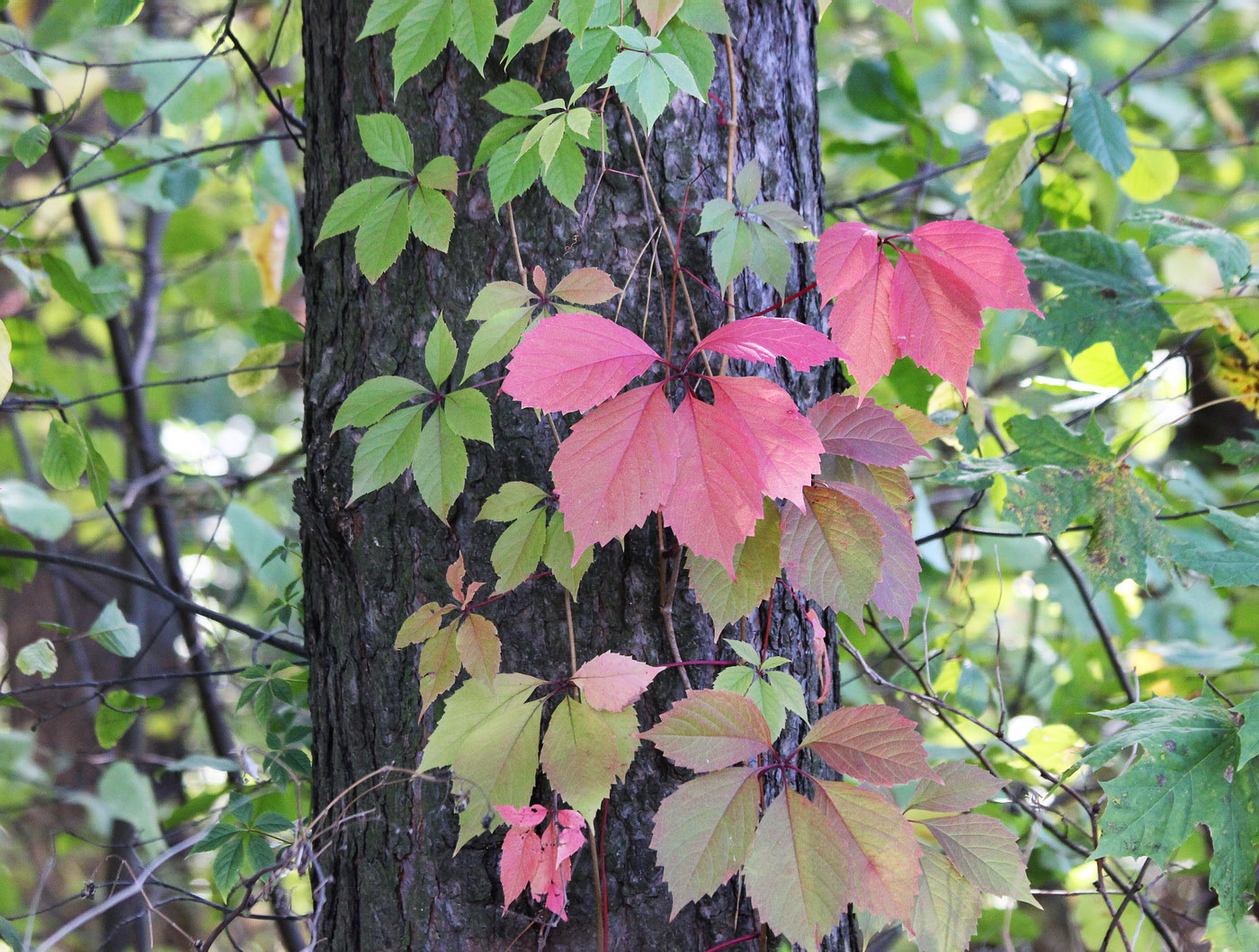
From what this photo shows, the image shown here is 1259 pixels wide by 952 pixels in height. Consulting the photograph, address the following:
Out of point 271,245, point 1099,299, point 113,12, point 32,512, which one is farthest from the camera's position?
point 271,245

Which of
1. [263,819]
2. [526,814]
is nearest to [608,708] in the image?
[526,814]

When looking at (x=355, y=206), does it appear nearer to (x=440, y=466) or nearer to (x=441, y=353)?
(x=441, y=353)

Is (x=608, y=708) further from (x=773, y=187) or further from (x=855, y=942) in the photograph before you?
(x=773, y=187)

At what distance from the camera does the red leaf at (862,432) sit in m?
0.94

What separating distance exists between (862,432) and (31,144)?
1.28 m

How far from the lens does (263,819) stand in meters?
1.28

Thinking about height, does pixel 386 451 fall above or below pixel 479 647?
above

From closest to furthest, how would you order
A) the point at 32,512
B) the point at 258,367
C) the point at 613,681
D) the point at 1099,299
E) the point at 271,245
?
the point at 613,681, the point at 1099,299, the point at 258,367, the point at 32,512, the point at 271,245

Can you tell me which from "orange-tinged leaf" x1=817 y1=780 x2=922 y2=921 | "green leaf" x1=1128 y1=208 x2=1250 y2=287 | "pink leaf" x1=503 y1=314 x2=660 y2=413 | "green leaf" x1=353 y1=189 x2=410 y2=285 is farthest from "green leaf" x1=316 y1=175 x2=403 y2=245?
"green leaf" x1=1128 y1=208 x2=1250 y2=287

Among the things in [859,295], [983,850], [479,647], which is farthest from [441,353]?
[983,850]

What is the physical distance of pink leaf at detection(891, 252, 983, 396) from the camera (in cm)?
84

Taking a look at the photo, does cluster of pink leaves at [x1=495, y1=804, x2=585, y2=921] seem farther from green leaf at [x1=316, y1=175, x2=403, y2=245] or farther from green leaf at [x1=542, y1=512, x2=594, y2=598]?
green leaf at [x1=316, y1=175, x2=403, y2=245]

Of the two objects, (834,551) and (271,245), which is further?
(271,245)

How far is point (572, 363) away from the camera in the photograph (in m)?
0.77
